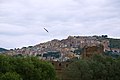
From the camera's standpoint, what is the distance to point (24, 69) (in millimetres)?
42375

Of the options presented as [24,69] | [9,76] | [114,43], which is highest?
[114,43]

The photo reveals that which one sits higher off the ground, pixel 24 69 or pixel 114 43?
pixel 114 43

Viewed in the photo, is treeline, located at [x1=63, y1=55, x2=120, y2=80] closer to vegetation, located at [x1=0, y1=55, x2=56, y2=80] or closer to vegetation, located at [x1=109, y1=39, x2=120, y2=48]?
vegetation, located at [x1=0, y1=55, x2=56, y2=80]

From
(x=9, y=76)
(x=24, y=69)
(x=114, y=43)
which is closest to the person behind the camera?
(x=9, y=76)

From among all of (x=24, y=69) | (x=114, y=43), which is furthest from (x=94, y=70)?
(x=114, y=43)

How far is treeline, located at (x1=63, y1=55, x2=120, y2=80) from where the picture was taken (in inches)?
2143

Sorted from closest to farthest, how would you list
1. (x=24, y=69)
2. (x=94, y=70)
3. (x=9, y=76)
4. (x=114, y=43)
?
(x=9, y=76) → (x=24, y=69) → (x=94, y=70) → (x=114, y=43)

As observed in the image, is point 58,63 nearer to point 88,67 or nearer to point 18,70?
point 88,67

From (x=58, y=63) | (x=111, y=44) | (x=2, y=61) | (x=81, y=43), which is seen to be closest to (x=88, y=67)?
(x=58, y=63)

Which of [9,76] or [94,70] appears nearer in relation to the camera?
[9,76]

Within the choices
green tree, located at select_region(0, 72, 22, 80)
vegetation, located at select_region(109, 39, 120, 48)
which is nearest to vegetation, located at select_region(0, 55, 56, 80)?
green tree, located at select_region(0, 72, 22, 80)

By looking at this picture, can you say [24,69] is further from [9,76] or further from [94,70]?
[94,70]

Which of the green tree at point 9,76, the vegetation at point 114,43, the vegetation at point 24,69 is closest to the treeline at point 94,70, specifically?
the vegetation at point 24,69

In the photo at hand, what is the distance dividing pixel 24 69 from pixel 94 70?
48.9ft
